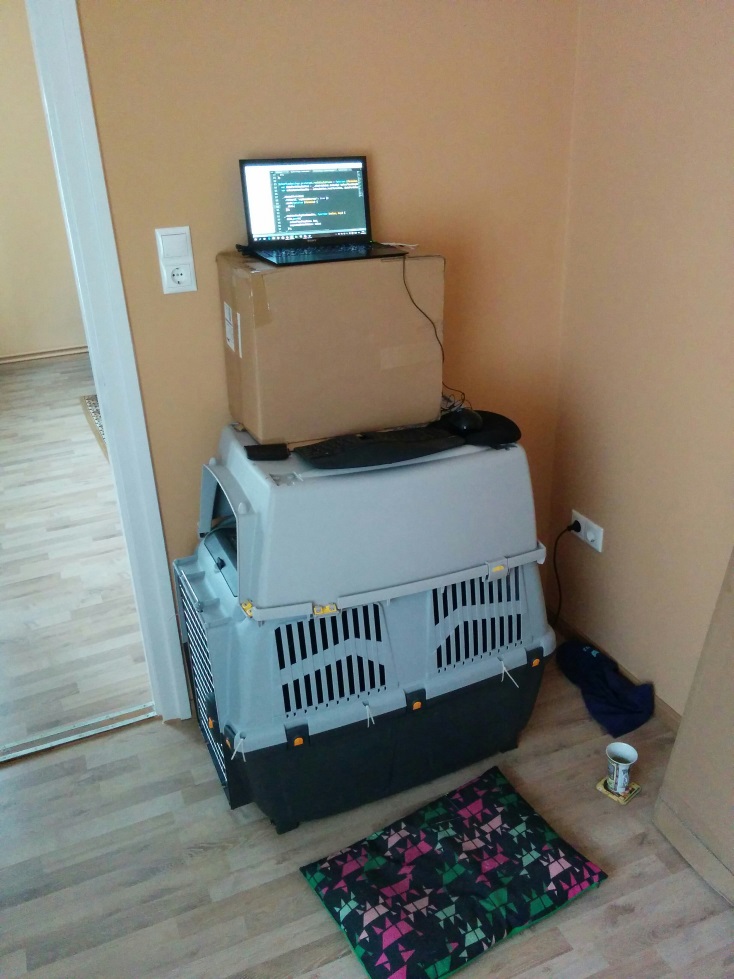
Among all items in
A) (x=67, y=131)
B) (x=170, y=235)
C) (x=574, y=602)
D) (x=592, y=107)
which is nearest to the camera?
(x=67, y=131)

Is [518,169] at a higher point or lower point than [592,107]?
lower

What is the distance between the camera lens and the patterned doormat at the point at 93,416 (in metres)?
3.78

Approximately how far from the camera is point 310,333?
1438mm

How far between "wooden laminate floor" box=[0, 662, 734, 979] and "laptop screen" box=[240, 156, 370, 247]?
1284 mm

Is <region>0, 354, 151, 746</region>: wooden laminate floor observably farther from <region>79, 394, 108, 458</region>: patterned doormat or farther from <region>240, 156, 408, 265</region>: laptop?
<region>240, 156, 408, 265</region>: laptop

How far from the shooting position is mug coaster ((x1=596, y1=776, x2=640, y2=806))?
1673mm

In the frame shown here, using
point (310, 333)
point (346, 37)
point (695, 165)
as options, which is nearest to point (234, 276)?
point (310, 333)

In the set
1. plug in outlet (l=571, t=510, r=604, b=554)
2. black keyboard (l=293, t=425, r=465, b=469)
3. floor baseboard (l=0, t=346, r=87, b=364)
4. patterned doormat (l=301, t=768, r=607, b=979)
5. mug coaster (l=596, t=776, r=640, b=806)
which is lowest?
mug coaster (l=596, t=776, r=640, b=806)

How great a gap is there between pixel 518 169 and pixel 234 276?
807 millimetres

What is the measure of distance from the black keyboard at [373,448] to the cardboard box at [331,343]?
0.22ft

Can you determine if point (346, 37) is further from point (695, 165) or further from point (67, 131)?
point (695, 165)

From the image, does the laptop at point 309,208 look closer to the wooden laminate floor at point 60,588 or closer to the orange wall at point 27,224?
the wooden laminate floor at point 60,588

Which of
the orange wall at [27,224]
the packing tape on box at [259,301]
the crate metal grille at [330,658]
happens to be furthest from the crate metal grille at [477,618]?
the orange wall at [27,224]

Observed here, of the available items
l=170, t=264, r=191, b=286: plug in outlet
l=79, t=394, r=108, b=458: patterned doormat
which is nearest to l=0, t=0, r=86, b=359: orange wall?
l=79, t=394, r=108, b=458: patterned doormat
